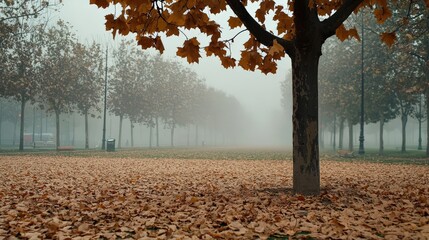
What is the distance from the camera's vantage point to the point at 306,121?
703 centimetres

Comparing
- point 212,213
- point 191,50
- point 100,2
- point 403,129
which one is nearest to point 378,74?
point 403,129

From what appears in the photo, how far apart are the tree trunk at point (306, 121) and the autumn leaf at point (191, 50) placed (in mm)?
2278

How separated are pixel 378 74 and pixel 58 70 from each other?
29521 mm

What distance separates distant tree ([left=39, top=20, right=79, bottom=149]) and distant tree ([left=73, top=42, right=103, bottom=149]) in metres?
0.45

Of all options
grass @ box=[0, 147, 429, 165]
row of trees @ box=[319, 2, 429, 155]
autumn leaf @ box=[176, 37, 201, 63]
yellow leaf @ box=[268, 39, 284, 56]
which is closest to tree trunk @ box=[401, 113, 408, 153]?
row of trees @ box=[319, 2, 429, 155]

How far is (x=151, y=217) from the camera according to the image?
548 centimetres

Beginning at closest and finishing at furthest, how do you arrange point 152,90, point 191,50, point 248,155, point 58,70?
point 191,50 < point 248,155 < point 58,70 < point 152,90

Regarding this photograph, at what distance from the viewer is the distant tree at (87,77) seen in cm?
3847

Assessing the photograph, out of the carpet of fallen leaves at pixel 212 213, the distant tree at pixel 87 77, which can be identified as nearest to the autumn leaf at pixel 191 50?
the carpet of fallen leaves at pixel 212 213

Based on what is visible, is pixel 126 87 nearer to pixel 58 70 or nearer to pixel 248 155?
pixel 58 70

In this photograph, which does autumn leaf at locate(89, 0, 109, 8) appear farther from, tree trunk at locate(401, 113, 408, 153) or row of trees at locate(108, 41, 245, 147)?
row of trees at locate(108, 41, 245, 147)

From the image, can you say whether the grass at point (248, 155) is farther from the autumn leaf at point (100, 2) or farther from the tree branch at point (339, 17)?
the autumn leaf at point (100, 2)

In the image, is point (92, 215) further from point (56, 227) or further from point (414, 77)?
point (414, 77)

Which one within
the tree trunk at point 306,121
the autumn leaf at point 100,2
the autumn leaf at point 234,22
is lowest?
the tree trunk at point 306,121
